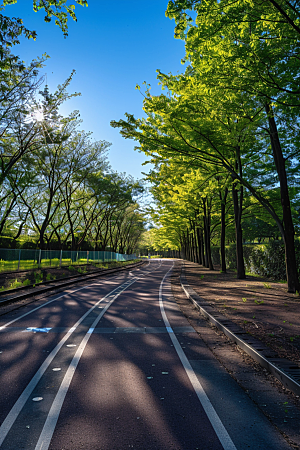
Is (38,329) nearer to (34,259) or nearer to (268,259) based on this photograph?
(268,259)

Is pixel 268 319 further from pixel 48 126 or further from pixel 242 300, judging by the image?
pixel 48 126

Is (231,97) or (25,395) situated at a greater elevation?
(231,97)

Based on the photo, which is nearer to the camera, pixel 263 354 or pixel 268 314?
pixel 263 354

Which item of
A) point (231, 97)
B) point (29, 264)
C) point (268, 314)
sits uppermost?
point (231, 97)

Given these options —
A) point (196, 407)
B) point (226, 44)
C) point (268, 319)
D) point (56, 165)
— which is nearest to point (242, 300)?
point (268, 319)

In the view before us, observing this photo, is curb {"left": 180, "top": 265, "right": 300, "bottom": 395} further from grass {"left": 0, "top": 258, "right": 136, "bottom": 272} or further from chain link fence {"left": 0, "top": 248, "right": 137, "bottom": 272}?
chain link fence {"left": 0, "top": 248, "right": 137, "bottom": 272}

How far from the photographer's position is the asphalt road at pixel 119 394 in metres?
2.92

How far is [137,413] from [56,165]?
26.1m

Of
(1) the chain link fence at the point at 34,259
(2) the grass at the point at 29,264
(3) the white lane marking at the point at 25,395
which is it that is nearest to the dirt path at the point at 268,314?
(3) the white lane marking at the point at 25,395

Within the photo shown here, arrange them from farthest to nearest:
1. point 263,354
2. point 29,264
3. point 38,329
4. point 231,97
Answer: point 29,264 < point 231,97 < point 38,329 < point 263,354

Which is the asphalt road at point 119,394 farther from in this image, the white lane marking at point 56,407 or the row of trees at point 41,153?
the row of trees at point 41,153

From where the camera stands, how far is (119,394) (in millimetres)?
3881

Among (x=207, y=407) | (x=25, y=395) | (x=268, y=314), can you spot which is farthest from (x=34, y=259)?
(x=207, y=407)

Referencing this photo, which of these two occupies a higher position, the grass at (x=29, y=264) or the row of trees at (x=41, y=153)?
the row of trees at (x=41, y=153)
